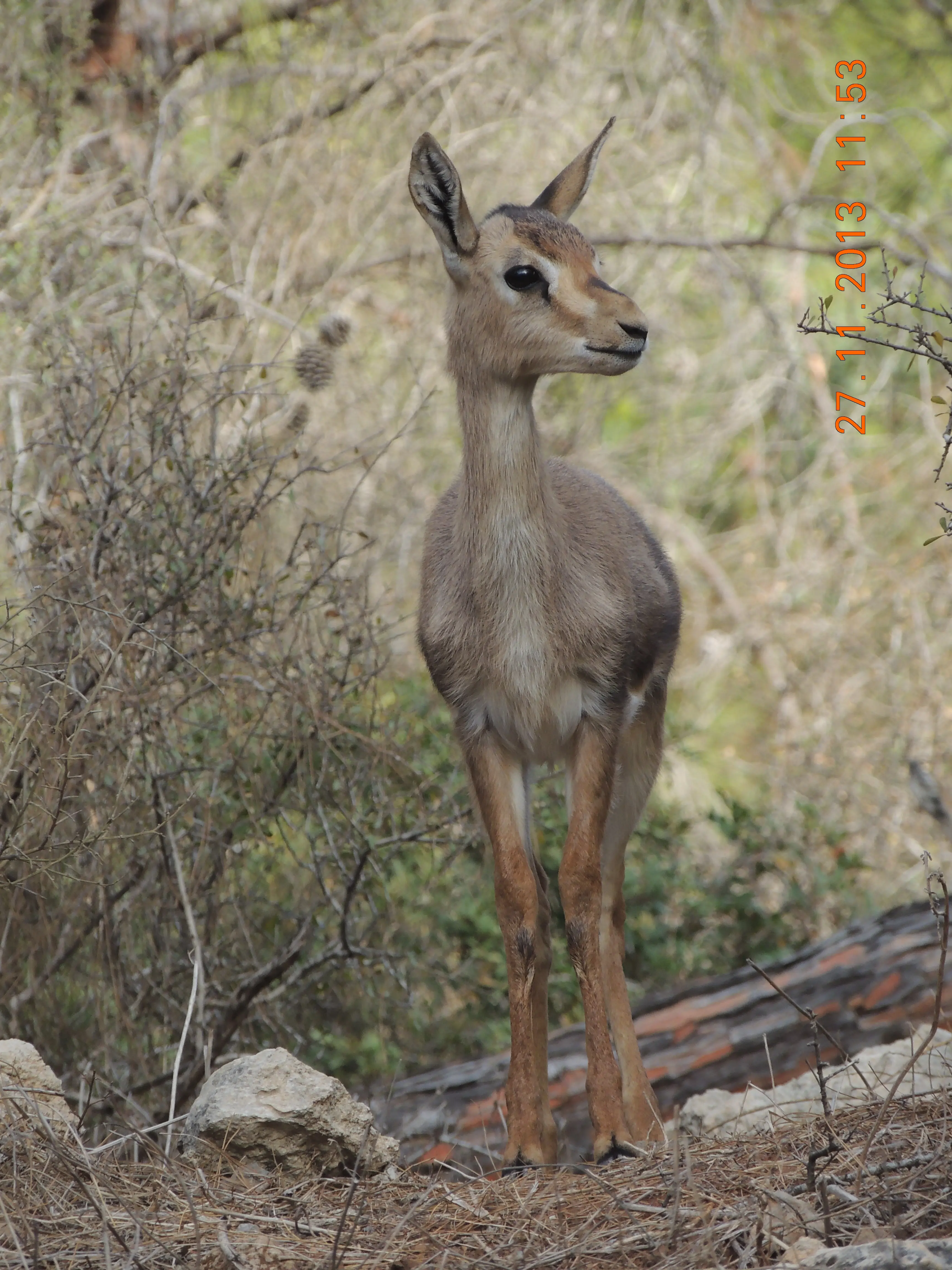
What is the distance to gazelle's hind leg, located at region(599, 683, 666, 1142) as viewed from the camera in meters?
5.35

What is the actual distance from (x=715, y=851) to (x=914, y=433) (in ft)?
18.8

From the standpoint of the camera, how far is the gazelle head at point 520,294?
478 centimetres

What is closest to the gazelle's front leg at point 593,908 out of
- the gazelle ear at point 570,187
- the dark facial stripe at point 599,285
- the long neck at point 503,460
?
the long neck at point 503,460

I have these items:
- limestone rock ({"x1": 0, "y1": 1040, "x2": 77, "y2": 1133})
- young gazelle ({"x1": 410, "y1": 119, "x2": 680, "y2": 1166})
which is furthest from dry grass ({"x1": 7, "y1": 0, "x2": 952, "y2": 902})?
limestone rock ({"x1": 0, "y1": 1040, "x2": 77, "y2": 1133})

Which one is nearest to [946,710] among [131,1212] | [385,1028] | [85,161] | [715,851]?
[715,851]

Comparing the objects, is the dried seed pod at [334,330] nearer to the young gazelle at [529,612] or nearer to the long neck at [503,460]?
the young gazelle at [529,612]

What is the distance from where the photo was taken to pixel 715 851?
9398 millimetres

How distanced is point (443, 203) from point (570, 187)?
669 mm

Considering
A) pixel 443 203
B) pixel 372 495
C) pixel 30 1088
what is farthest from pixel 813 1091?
pixel 372 495

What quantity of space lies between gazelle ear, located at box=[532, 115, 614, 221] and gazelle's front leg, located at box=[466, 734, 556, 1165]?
81.6 inches

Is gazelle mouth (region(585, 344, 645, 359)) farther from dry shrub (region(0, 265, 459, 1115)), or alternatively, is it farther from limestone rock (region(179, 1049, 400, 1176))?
limestone rock (region(179, 1049, 400, 1176))

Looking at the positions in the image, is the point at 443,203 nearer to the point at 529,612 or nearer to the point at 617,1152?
the point at 529,612

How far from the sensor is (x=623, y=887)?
6.02 meters

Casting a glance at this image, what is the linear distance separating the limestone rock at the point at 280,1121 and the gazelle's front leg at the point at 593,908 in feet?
2.59
